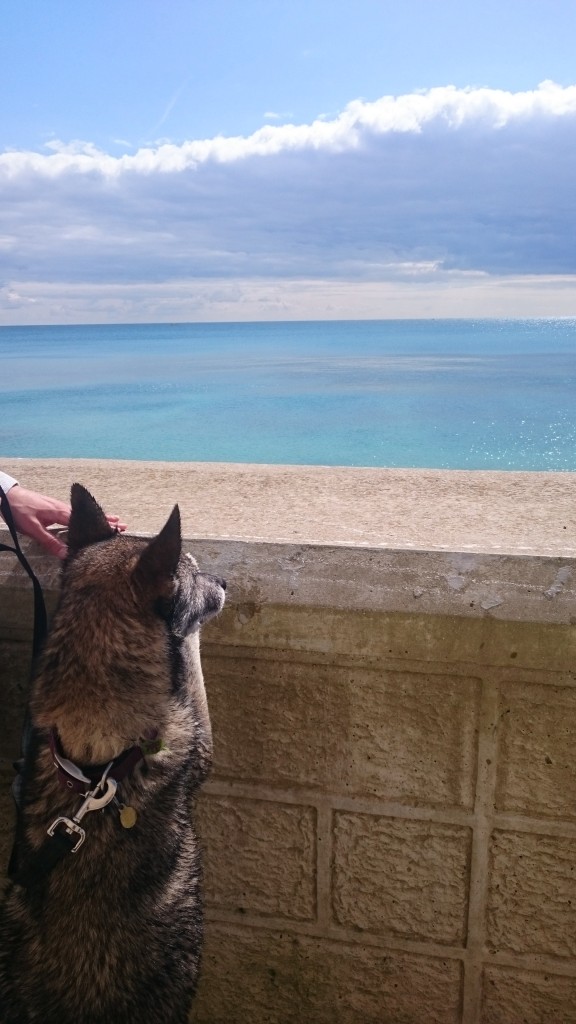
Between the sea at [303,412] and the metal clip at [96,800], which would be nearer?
the metal clip at [96,800]

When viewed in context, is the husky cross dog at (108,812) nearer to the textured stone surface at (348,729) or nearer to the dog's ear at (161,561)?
the dog's ear at (161,561)

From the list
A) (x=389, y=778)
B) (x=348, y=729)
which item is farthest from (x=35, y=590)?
(x=389, y=778)

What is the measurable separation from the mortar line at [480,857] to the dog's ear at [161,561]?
0.97 meters

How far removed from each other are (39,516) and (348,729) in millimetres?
1199

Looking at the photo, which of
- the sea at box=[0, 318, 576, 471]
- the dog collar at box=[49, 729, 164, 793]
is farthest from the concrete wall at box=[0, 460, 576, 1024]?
the sea at box=[0, 318, 576, 471]

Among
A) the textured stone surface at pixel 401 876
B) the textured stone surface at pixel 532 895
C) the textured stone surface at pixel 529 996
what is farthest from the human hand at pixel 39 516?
the textured stone surface at pixel 529 996

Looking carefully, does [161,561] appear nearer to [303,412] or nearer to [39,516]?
[39,516]

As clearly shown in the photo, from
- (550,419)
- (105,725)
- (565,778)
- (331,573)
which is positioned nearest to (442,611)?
(331,573)

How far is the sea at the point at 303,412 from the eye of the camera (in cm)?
3334

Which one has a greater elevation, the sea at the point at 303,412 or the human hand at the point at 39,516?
the human hand at the point at 39,516

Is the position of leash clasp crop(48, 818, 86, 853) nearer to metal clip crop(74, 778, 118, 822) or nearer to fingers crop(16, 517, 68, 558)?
metal clip crop(74, 778, 118, 822)

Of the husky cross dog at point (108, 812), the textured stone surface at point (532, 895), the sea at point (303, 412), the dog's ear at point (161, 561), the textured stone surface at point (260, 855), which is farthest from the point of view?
the sea at point (303, 412)

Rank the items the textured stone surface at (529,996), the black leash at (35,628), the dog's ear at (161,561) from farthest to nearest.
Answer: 1. the textured stone surface at (529,996)
2. the black leash at (35,628)
3. the dog's ear at (161,561)

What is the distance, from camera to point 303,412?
149 ft
